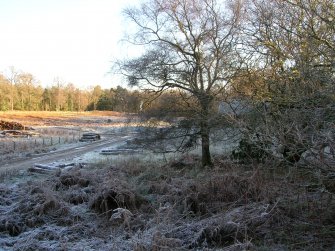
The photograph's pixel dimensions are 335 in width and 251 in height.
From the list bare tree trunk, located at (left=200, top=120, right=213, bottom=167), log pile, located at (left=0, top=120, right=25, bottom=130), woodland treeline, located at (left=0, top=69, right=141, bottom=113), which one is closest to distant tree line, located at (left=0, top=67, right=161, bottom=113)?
woodland treeline, located at (left=0, top=69, right=141, bottom=113)

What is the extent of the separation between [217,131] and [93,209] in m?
8.79

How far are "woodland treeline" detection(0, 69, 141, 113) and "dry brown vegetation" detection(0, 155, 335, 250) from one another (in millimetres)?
65649

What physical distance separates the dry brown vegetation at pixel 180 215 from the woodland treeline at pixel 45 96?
6565 cm

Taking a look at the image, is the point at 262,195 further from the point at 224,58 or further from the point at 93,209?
the point at 224,58

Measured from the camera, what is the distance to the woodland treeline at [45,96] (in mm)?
87825

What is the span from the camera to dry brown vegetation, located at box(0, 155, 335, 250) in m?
7.37

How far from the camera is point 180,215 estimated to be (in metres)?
9.66

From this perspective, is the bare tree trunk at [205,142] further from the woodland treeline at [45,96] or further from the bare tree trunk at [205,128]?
the woodland treeline at [45,96]

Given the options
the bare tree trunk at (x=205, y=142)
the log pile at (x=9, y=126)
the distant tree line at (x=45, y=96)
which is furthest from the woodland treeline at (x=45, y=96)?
the bare tree trunk at (x=205, y=142)

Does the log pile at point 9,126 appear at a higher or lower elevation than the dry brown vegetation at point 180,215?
higher

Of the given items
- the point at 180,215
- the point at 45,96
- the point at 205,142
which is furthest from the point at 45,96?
the point at 180,215

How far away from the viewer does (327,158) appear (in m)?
5.84

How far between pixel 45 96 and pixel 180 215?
331 feet

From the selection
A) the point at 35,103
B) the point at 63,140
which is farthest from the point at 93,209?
the point at 35,103
